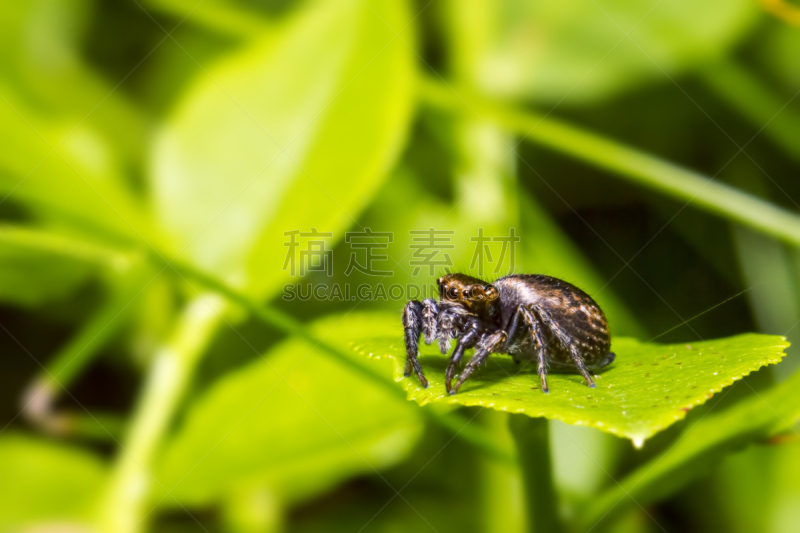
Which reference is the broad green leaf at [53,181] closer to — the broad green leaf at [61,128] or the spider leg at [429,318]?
the broad green leaf at [61,128]

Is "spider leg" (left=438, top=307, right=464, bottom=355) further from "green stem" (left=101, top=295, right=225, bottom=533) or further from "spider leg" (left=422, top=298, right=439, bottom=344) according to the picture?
"green stem" (left=101, top=295, right=225, bottom=533)

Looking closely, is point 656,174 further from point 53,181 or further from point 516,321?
point 53,181

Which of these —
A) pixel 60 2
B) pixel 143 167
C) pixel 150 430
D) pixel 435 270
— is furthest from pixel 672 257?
pixel 60 2

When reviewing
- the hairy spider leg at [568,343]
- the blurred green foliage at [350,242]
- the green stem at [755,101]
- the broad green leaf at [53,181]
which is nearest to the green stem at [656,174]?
the blurred green foliage at [350,242]

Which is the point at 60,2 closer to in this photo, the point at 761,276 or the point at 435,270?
the point at 435,270

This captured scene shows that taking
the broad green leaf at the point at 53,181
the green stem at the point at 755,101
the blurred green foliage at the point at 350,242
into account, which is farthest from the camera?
the green stem at the point at 755,101

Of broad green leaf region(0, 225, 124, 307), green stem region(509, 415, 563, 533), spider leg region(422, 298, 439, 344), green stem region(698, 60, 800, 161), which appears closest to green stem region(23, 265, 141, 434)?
broad green leaf region(0, 225, 124, 307)
